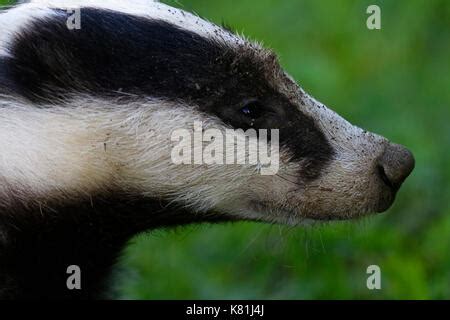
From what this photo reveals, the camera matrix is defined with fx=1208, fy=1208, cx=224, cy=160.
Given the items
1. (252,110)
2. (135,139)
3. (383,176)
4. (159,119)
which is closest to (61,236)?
(135,139)

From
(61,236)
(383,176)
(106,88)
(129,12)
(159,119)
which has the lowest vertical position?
(61,236)

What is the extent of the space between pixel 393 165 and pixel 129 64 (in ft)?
3.36

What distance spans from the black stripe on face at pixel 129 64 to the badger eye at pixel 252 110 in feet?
0.04

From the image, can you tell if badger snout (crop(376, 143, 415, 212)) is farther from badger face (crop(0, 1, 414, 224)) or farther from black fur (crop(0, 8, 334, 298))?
black fur (crop(0, 8, 334, 298))

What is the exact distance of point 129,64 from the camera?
13.8ft

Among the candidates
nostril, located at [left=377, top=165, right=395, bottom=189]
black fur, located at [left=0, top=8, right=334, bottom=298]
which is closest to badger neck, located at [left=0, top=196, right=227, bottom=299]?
black fur, located at [left=0, top=8, right=334, bottom=298]

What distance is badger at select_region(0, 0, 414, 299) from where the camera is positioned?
13.5 ft

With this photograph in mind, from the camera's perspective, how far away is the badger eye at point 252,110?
4289mm

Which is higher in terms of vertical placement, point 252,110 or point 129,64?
point 129,64

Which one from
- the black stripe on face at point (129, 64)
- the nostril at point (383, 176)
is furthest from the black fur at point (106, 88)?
the nostril at point (383, 176)

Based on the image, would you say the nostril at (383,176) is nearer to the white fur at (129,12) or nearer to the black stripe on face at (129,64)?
the black stripe on face at (129,64)

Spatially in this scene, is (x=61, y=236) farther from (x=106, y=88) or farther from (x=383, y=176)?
(x=383, y=176)

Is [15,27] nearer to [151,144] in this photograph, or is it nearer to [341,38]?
[151,144]

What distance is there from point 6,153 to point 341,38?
14.3 ft
